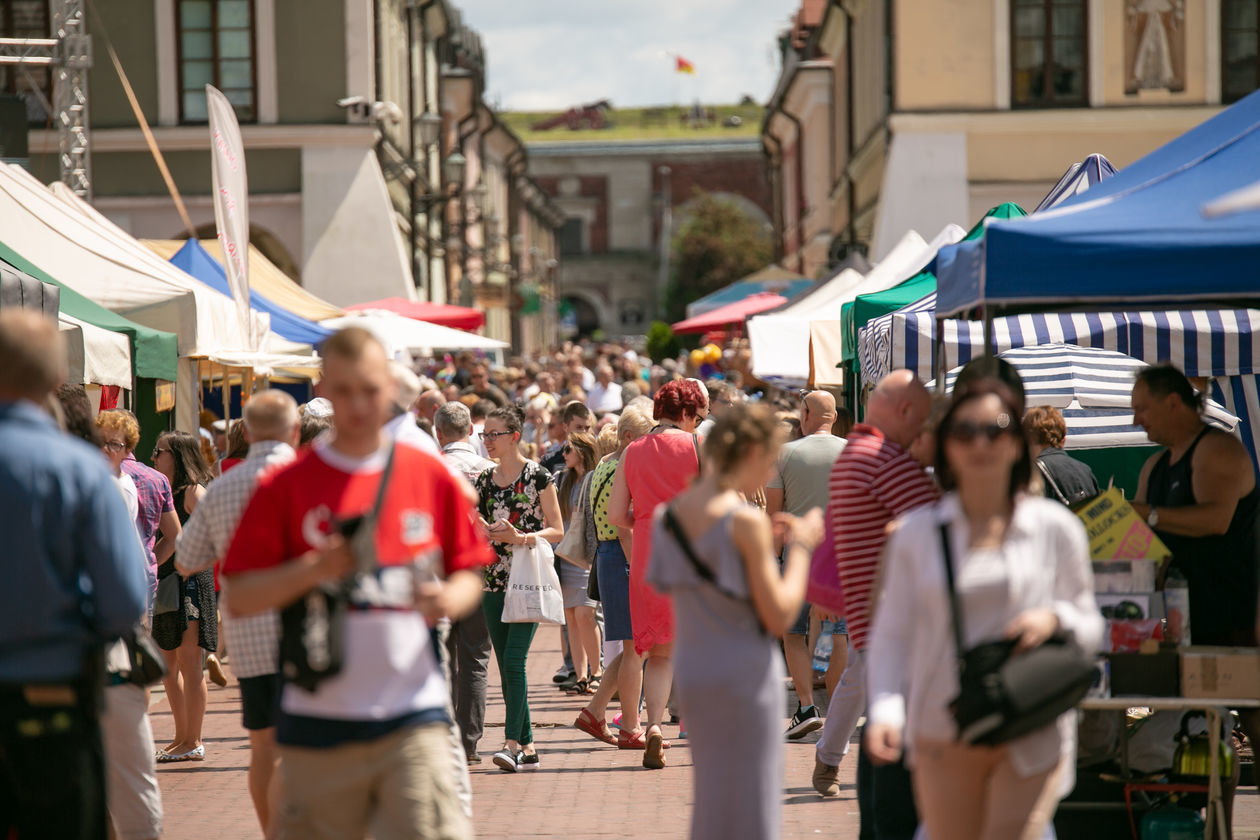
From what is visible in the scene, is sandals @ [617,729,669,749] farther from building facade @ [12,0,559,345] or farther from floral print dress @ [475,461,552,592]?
building facade @ [12,0,559,345]

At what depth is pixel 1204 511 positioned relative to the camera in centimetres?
650

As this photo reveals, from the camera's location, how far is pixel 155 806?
5.74 m

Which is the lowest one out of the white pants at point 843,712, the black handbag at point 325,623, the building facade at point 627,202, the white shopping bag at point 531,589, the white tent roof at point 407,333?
the white pants at point 843,712

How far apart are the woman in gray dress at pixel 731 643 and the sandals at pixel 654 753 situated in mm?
3823

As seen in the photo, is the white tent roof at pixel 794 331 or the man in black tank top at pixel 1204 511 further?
the white tent roof at pixel 794 331

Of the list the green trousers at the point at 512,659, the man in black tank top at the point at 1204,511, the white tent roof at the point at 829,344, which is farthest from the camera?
the white tent roof at the point at 829,344

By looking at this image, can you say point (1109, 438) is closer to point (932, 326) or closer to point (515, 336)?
point (932, 326)

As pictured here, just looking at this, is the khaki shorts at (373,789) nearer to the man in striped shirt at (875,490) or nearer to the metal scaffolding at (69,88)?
the man in striped shirt at (875,490)

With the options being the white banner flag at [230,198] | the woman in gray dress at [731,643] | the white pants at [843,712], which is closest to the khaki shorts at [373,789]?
the woman in gray dress at [731,643]

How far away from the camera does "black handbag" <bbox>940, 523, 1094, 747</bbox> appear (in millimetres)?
4098

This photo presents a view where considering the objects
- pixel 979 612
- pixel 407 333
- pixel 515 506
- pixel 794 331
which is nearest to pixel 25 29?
pixel 407 333

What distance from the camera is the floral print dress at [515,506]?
8859mm

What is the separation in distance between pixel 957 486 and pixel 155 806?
10.5 ft

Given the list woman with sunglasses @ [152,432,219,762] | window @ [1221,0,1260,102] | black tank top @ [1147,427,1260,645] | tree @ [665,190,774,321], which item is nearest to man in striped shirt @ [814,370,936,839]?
black tank top @ [1147,427,1260,645]
